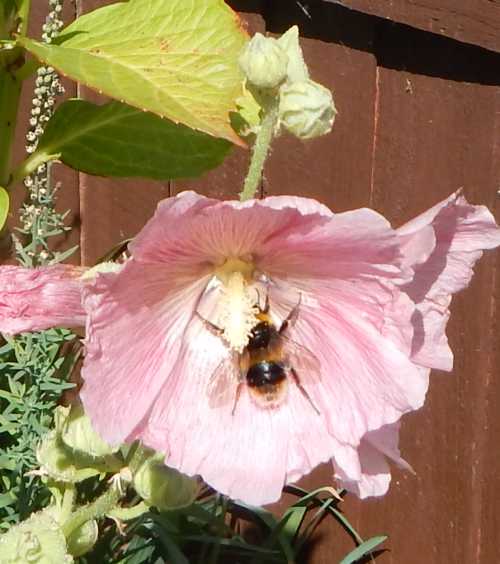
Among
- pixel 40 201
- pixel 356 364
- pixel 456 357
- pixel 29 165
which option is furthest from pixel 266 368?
pixel 456 357

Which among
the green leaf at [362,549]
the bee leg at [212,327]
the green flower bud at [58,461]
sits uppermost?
the bee leg at [212,327]

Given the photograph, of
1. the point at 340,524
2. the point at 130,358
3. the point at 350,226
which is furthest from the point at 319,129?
the point at 340,524

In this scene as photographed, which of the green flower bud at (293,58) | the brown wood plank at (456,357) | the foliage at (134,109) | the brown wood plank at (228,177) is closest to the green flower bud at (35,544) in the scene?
the foliage at (134,109)

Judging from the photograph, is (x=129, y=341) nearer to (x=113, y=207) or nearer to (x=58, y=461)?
(x=58, y=461)

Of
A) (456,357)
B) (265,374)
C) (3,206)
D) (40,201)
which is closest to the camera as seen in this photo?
(3,206)

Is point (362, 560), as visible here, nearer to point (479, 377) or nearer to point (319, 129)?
point (479, 377)

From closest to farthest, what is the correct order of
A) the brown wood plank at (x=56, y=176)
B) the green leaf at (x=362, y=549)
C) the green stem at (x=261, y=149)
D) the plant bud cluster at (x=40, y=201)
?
the green stem at (x=261, y=149), the plant bud cluster at (x=40, y=201), the brown wood plank at (x=56, y=176), the green leaf at (x=362, y=549)

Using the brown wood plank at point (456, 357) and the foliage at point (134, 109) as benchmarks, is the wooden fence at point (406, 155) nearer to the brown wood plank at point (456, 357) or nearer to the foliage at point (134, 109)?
the brown wood plank at point (456, 357)

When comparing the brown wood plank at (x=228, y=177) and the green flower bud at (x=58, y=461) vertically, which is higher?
the green flower bud at (x=58, y=461)
